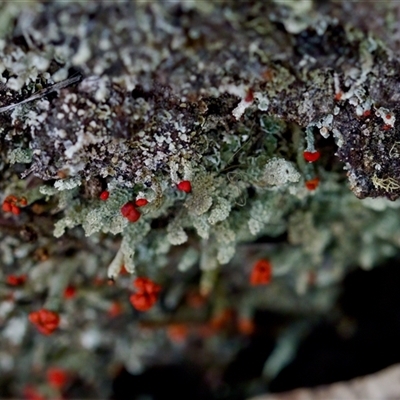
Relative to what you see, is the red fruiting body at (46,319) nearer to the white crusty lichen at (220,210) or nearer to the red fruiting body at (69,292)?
the red fruiting body at (69,292)

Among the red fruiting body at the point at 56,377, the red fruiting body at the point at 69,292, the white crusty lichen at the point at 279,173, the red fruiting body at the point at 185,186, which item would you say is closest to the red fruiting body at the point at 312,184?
the white crusty lichen at the point at 279,173

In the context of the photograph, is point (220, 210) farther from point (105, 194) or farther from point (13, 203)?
point (13, 203)

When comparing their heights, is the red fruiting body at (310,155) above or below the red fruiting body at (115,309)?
above

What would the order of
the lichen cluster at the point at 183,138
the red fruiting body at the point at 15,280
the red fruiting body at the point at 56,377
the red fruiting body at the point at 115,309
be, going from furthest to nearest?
the red fruiting body at the point at 56,377, the red fruiting body at the point at 115,309, the red fruiting body at the point at 15,280, the lichen cluster at the point at 183,138

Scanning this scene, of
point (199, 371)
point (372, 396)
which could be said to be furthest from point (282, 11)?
point (199, 371)

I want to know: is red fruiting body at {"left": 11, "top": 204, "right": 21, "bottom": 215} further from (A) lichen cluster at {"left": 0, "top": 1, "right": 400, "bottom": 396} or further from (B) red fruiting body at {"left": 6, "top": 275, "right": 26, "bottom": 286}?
(B) red fruiting body at {"left": 6, "top": 275, "right": 26, "bottom": 286}

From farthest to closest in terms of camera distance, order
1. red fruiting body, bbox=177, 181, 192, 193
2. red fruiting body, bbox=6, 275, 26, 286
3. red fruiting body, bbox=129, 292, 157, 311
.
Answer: red fruiting body, bbox=6, 275, 26, 286 → red fruiting body, bbox=129, 292, 157, 311 → red fruiting body, bbox=177, 181, 192, 193

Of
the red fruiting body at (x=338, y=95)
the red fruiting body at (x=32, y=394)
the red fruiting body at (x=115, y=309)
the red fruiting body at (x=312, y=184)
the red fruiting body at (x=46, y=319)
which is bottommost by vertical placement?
the red fruiting body at (x=32, y=394)

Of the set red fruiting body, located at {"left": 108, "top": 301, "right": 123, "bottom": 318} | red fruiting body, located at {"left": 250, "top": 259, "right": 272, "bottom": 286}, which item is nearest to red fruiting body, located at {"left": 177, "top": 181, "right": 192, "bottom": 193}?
red fruiting body, located at {"left": 250, "top": 259, "right": 272, "bottom": 286}
